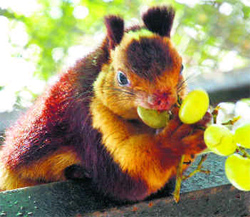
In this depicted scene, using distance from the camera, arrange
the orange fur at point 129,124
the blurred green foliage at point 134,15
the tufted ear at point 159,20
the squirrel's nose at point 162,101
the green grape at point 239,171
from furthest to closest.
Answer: the blurred green foliage at point 134,15 < the tufted ear at point 159,20 < the orange fur at point 129,124 < the squirrel's nose at point 162,101 < the green grape at point 239,171

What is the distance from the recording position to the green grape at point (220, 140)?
933 millimetres

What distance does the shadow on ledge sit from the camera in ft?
3.67

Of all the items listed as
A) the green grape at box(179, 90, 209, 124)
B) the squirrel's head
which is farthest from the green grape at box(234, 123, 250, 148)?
the squirrel's head

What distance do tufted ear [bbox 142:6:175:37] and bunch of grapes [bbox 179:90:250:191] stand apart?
1.48 feet

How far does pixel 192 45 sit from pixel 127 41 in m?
2.49

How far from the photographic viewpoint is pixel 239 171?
2.98 feet

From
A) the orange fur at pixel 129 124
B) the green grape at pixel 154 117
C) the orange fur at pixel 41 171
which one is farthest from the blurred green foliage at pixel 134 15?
the green grape at pixel 154 117

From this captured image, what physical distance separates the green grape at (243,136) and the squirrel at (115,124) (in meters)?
0.15

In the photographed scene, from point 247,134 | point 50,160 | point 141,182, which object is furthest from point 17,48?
point 247,134

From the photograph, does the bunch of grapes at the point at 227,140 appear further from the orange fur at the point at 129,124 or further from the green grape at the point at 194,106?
the orange fur at the point at 129,124

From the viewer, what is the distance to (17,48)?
3645 mm

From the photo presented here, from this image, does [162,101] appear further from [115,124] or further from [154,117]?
[115,124]

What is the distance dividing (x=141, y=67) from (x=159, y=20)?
28cm

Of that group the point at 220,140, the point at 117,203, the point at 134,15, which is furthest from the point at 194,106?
the point at 134,15
